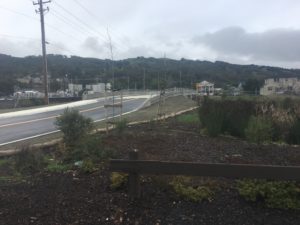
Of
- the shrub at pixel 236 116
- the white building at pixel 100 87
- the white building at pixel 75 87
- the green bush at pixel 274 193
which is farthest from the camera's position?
the white building at pixel 75 87

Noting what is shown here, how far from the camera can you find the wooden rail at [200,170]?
628 cm

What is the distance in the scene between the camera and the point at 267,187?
665 centimetres

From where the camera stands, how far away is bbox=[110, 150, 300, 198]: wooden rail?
628 centimetres

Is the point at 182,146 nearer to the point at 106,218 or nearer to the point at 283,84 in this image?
the point at 106,218

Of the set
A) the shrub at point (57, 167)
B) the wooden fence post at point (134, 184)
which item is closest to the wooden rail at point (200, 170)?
the wooden fence post at point (134, 184)

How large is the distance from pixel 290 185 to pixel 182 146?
14.3ft

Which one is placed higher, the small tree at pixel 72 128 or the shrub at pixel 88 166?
the small tree at pixel 72 128

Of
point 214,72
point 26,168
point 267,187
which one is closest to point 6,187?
point 26,168

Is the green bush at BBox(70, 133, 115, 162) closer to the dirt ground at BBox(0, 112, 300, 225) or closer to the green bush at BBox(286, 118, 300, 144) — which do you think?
the dirt ground at BBox(0, 112, 300, 225)

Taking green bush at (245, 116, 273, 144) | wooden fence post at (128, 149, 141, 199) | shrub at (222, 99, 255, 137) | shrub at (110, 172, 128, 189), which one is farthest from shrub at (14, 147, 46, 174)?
shrub at (222, 99, 255, 137)

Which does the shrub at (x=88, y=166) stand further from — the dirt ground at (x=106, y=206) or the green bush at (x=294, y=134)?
the green bush at (x=294, y=134)

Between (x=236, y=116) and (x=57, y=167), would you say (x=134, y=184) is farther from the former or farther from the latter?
(x=236, y=116)

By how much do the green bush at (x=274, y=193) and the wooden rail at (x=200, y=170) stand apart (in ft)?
1.22

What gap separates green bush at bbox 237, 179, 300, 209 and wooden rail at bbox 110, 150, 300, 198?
37 cm
